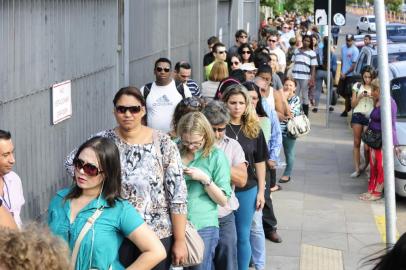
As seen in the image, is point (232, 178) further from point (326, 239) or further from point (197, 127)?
point (326, 239)

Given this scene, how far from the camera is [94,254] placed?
16.5ft

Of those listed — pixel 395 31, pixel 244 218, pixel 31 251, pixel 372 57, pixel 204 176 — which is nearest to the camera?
pixel 31 251

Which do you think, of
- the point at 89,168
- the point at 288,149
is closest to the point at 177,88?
the point at 288,149

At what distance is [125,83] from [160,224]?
5.74m

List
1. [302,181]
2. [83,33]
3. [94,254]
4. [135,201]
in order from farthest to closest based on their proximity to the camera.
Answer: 1. [302,181]
2. [83,33]
3. [135,201]
4. [94,254]

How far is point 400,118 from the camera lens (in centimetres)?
1341

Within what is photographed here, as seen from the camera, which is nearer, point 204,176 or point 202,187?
point 204,176

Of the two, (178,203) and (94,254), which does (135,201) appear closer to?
(178,203)

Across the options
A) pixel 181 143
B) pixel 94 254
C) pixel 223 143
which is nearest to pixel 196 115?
pixel 181 143

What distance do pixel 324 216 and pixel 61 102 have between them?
453 centimetres

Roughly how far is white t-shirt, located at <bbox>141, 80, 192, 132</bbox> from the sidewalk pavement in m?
1.73

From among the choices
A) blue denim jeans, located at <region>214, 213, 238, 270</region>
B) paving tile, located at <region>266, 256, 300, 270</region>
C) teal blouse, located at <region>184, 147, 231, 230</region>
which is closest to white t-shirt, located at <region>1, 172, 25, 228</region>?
teal blouse, located at <region>184, 147, 231, 230</region>

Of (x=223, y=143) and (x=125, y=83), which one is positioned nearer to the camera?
(x=223, y=143)

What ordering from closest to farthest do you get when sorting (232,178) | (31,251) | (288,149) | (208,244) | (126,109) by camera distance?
(31,251), (126,109), (208,244), (232,178), (288,149)
